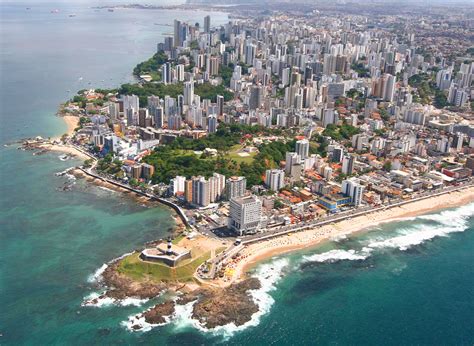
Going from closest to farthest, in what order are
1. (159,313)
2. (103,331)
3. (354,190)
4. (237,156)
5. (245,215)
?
(103,331) → (159,313) → (245,215) → (354,190) → (237,156)

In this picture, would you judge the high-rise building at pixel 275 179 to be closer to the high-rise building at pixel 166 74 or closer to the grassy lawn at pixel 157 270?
the grassy lawn at pixel 157 270

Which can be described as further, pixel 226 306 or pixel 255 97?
pixel 255 97

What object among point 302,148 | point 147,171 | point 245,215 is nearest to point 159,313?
point 245,215

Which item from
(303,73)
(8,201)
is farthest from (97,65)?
(8,201)

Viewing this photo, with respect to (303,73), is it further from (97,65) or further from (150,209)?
(150,209)

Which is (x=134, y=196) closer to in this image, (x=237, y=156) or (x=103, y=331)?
(x=237, y=156)

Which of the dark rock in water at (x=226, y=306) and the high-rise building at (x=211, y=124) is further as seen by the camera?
the high-rise building at (x=211, y=124)

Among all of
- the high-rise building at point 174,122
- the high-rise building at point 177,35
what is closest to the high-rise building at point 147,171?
the high-rise building at point 174,122
